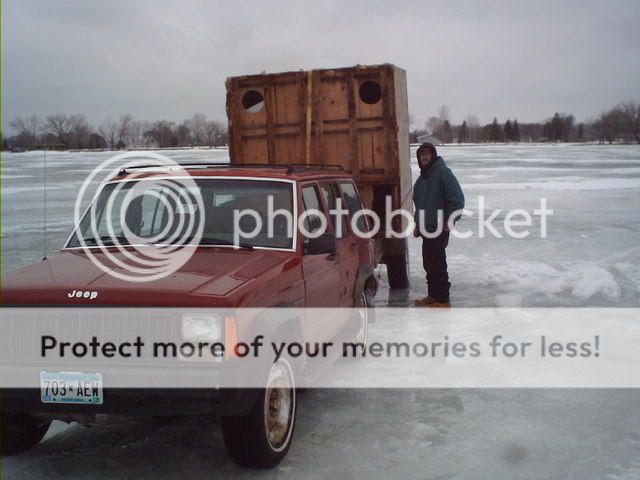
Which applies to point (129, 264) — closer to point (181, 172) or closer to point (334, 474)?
point (181, 172)

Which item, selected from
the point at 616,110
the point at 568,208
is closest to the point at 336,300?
the point at 568,208

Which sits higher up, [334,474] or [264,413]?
[264,413]

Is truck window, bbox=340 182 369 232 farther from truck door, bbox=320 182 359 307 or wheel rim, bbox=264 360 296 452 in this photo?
wheel rim, bbox=264 360 296 452

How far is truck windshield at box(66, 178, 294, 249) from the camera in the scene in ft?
17.4

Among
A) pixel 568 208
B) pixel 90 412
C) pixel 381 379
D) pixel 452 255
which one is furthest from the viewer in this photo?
pixel 568 208

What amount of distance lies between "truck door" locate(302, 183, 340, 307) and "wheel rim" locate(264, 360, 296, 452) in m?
0.68

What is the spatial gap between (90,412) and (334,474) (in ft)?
5.02

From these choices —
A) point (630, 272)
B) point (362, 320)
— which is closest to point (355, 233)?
point (362, 320)

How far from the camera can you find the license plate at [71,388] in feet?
13.5

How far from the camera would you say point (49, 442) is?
16.7 feet

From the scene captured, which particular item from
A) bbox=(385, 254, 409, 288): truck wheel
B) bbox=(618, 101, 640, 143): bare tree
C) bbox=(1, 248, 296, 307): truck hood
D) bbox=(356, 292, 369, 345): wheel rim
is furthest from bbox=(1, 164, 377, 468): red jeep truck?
bbox=(618, 101, 640, 143): bare tree

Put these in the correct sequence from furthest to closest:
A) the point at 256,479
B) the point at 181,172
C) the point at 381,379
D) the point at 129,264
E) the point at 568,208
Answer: the point at 568,208 < the point at 381,379 < the point at 181,172 < the point at 129,264 < the point at 256,479

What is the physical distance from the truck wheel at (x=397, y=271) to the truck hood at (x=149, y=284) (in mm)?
5458

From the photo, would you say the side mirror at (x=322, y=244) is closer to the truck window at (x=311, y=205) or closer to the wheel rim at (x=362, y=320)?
the truck window at (x=311, y=205)
